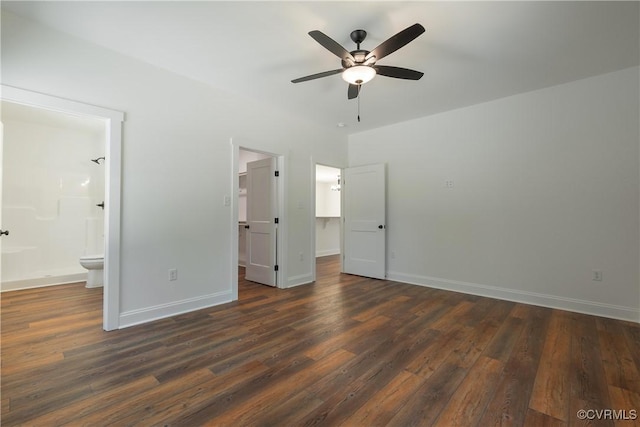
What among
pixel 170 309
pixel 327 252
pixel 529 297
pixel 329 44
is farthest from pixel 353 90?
pixel 327 252

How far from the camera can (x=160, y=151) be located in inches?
118

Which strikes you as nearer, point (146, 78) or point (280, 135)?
point (146, 78)

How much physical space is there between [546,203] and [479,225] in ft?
2.64

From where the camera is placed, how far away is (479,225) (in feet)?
13.1

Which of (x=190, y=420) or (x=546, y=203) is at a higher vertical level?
(x=546, y=203)

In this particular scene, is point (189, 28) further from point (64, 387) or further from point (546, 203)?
point (546, 203)

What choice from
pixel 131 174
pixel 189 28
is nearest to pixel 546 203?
pixel 189 28

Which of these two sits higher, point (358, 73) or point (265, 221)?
point (358, 73)

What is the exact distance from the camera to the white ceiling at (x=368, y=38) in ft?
6.99

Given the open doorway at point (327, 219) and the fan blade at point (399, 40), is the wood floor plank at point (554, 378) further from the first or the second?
the open doorway at point (327, 219)

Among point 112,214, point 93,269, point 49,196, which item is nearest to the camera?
point 112,214

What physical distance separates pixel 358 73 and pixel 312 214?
261 centimetres

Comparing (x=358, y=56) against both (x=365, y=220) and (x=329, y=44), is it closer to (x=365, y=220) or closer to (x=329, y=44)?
(x=329, y=44)

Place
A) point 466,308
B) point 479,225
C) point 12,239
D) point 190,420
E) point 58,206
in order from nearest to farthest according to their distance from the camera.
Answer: point 190,420, point 466,308, point 479,225, point 12,239, point 58,206
